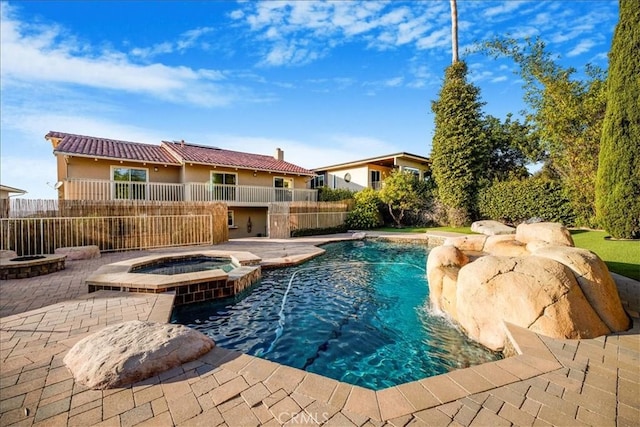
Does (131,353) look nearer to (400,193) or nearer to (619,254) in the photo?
(619,254)

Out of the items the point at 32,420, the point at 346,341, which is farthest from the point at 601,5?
the point at 32,420

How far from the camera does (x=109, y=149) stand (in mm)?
15648

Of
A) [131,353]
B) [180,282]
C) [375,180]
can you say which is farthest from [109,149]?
[375,180]

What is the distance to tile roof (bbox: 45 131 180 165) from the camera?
46.2 ft

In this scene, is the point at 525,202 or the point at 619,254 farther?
the point at 525,202

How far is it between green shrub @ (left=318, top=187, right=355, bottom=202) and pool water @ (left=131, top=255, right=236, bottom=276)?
13.9 meters

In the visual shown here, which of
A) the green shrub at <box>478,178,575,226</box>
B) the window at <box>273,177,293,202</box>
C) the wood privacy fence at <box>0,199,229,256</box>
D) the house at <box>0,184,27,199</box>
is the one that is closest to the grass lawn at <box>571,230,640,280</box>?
the green shrub at <box>478,178,575,226</box>

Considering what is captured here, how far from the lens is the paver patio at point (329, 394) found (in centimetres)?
210

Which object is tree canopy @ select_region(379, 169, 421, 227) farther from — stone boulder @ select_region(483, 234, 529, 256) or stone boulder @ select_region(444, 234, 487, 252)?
stone boulder @ select_region(483, 234, 529, 256)

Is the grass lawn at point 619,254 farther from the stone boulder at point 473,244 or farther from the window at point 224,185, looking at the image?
the window at point 224,185

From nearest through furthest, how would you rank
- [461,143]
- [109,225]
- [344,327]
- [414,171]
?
[344,327], [109,225], [461,143], [414,171]

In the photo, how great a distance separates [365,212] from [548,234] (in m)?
14.0

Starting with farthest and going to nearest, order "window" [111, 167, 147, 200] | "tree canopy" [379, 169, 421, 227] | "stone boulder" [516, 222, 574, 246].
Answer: "tree canopy" [379, 169, 421, 227], "window" [111, 167, 147, 200], "stone boulder" [516, 222, 574, 246]

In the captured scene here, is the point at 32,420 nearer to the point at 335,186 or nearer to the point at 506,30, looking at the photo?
the point at 506,30
